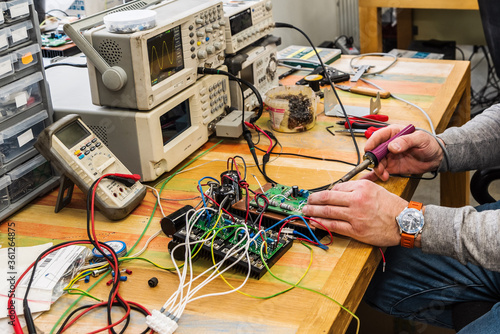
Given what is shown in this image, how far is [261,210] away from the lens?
113 cm

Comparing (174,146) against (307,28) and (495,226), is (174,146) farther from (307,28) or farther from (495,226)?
(307,28)

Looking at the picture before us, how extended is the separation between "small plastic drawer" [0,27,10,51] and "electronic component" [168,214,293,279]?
0.53 m

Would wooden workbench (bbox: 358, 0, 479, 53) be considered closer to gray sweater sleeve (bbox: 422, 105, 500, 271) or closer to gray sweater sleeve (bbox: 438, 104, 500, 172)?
gray sweater sleeve (bbox: 438, 104, 500, 172)

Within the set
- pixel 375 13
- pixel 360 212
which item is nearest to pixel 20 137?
pixel 360 212

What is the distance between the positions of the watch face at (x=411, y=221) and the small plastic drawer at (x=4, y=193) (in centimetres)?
81

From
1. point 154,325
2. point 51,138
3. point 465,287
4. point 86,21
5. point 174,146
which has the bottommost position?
point 465,287

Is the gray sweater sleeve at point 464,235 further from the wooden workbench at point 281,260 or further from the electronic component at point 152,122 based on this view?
the electronic component at point 152,122

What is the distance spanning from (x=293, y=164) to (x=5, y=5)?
72 cm

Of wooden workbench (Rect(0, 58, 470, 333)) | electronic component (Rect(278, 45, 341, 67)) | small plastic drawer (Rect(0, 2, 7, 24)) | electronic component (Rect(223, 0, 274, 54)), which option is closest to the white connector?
wooden workbench (Rect(0, 58, 470, 333))

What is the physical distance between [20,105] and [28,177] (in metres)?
0.17

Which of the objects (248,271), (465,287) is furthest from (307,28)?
(248,271)

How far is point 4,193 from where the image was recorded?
47.7 inches

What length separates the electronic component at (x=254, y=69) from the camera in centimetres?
163

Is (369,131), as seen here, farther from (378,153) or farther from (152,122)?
(152,122)
